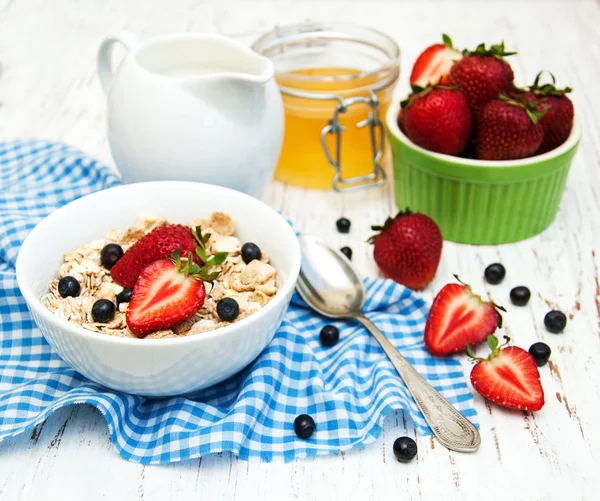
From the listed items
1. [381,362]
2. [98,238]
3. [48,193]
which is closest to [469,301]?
[381,362]

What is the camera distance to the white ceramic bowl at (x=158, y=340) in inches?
41.6

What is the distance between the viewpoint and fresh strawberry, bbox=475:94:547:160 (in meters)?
1.46

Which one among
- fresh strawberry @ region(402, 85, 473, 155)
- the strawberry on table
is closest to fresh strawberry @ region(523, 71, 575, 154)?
the strawberry on table

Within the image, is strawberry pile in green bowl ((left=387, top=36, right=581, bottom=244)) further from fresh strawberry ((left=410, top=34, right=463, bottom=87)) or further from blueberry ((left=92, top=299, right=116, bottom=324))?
blueberry ((left=92, top=299, right=116, bottom=324))

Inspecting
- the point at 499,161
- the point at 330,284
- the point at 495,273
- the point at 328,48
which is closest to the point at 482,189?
the point at 499,161

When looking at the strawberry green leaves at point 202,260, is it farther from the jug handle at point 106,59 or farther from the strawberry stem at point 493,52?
the strawberry stem at point 493,52

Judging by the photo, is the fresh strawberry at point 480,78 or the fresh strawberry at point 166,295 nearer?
the fresh strawberry at point 166,295

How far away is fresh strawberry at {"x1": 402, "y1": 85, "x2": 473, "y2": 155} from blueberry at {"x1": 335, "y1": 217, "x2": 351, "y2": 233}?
0.24 m

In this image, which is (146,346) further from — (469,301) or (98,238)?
(469,301)

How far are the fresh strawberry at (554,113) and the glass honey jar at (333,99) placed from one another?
1.11 ft

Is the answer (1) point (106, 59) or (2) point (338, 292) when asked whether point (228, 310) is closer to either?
(2) point (338, 292)

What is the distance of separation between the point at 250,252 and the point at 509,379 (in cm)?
45

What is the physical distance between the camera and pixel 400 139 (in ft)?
5.25

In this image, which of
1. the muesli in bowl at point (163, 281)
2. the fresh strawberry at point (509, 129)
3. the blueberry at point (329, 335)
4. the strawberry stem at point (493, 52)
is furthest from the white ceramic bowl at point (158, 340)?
the strawberry stem at point (493, 52)
